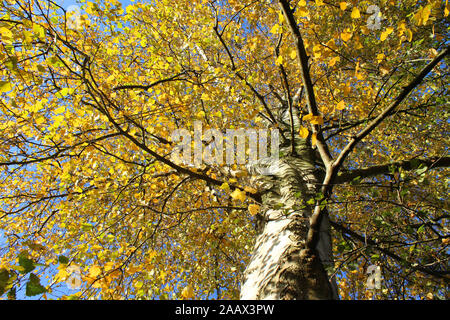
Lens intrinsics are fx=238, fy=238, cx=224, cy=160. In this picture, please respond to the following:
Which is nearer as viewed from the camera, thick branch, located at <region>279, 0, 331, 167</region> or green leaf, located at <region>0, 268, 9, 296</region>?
green leaf, located at <region>0, 268, 9, 296</region>

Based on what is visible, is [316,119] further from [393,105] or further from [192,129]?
[192,129]

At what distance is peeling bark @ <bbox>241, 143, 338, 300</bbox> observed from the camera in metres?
1.57

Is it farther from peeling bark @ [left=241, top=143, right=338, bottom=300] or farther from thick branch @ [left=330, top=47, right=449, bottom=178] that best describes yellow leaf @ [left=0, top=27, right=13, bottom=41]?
thick branch @ [left=330, top=47, right=449, bottom=178]

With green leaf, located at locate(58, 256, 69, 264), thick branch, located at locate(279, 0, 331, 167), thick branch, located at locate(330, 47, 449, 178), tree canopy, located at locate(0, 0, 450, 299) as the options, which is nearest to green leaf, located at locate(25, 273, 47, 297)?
green leaf, located at locate(58, 256, 69, 264)

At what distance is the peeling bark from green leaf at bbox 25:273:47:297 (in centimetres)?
124

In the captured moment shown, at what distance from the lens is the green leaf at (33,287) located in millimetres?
1123

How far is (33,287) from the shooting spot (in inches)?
44.8

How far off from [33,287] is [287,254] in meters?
1.53

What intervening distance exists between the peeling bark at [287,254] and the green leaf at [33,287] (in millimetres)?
1238

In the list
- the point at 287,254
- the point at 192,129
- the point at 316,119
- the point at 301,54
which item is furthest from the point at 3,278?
the point at 192,129
